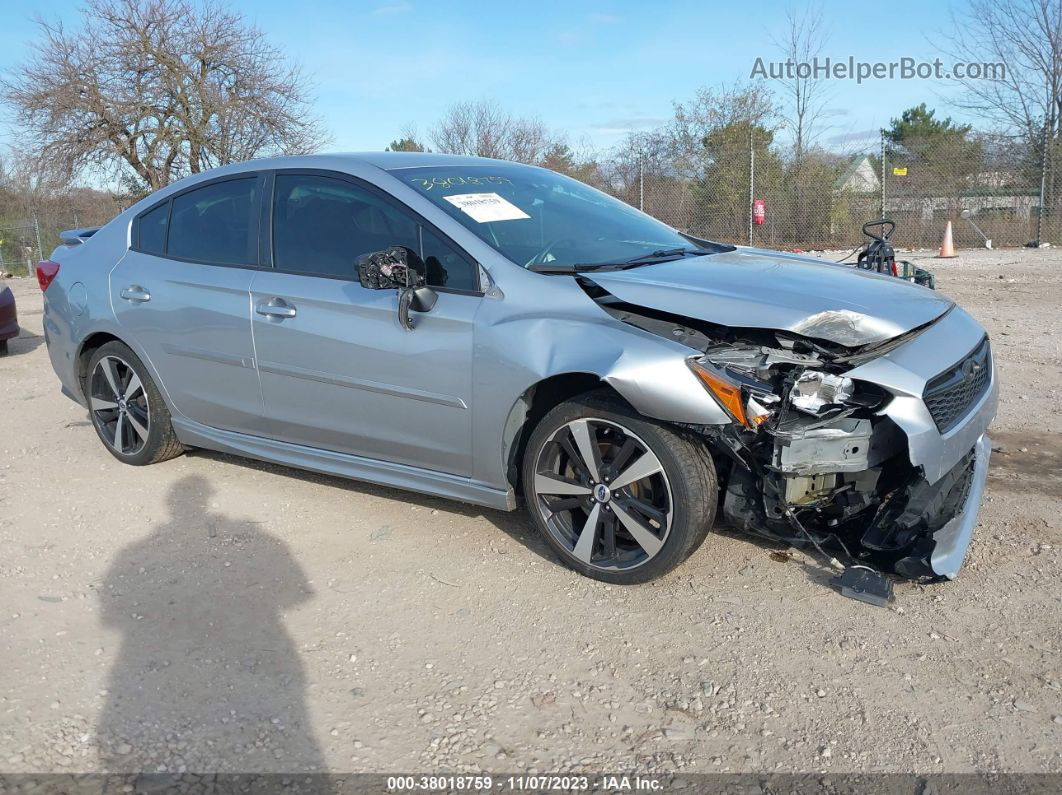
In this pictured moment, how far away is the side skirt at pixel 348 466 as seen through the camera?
3865mm

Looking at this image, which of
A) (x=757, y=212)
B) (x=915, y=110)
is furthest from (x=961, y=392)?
(x=915, y=110)

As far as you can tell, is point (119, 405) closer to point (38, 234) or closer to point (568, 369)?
point (568, 369)

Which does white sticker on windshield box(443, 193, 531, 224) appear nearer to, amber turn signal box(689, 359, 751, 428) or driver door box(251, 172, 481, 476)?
driver door box(251, 172, 481, 476)

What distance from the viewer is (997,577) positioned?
3527 mm

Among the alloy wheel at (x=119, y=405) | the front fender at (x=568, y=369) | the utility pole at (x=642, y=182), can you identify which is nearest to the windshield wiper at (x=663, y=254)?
the front fender at (x=568, y=369)

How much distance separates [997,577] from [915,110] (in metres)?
39.4

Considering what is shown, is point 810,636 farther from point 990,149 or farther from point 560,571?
point 990,149

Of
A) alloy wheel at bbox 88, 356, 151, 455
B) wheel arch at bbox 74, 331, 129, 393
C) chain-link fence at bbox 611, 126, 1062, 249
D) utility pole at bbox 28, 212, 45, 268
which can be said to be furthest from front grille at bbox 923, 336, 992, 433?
utility pole at bbox 28, 212, 45, 268

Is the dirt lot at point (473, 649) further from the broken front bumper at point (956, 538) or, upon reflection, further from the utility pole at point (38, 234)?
the utility pole at point (38, 234)

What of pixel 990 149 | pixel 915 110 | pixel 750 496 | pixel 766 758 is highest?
pixel 915 110

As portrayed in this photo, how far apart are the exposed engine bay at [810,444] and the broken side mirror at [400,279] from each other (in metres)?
0.72

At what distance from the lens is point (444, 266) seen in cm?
387

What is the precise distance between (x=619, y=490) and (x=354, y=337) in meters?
1.39

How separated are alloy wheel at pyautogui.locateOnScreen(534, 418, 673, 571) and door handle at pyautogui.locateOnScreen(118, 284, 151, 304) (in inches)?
103
